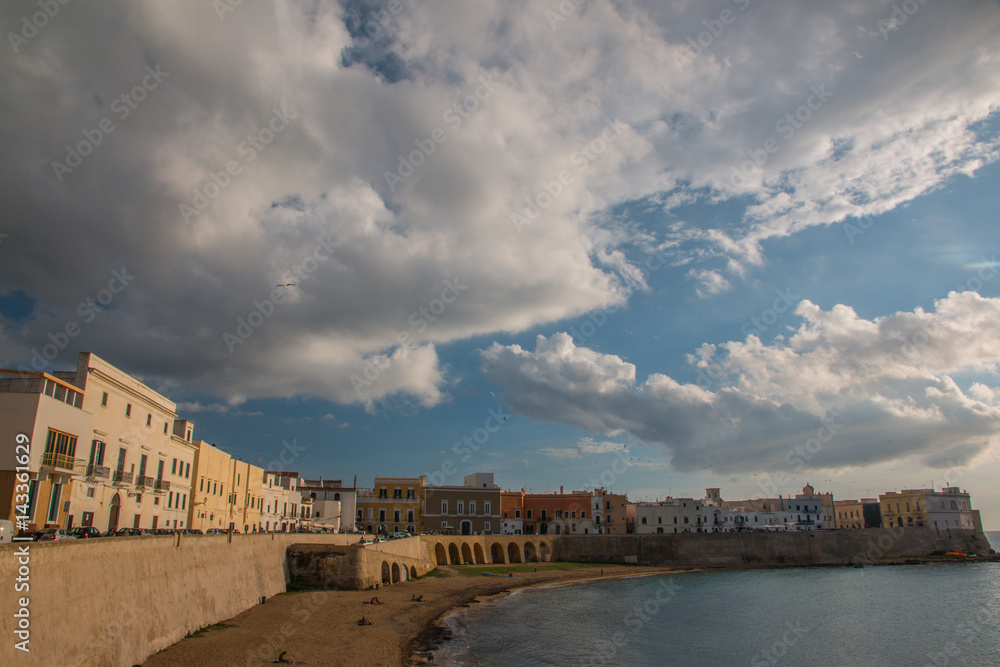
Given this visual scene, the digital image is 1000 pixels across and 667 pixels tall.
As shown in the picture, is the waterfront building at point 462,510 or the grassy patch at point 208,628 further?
the waterfront building at point 462,510

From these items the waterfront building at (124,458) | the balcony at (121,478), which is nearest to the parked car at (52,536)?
the waterfront building at (124,458)

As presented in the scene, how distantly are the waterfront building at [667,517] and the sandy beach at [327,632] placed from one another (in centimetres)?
4894

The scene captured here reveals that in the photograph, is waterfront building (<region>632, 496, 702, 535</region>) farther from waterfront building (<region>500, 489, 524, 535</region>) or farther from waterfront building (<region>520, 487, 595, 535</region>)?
waterfront building (<region>500, 489, 524, 535</region>)

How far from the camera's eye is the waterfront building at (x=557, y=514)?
84250 mm

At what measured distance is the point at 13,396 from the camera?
24.3 metres

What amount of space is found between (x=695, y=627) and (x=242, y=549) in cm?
2964

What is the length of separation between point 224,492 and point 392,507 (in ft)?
92.8

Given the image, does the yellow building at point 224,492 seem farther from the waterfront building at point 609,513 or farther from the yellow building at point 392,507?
the waterfront building at point 609,513

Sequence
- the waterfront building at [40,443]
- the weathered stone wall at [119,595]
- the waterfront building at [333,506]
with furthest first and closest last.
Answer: the waterfront building at [333,506] < the waterfront building at [40,443] < the weathered stone wall at [119,595]

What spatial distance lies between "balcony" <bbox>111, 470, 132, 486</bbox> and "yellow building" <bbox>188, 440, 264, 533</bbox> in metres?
7.97

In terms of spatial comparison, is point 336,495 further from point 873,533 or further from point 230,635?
point 873,533

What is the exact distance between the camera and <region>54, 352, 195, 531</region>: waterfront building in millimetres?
29453

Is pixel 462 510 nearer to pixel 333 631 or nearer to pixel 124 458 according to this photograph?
pixel 333 631

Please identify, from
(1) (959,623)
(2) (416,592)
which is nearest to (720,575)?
(1) (959,623)
